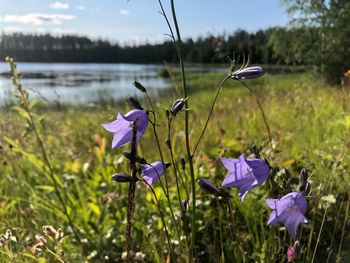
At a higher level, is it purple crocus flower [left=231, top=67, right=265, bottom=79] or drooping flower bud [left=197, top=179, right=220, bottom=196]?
purple crocus flower [left=231, top=67, right=265, bottom=79]

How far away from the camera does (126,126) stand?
1.18m

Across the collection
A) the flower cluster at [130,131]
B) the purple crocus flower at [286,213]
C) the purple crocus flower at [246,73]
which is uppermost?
the purple crocus flower at [246,73]

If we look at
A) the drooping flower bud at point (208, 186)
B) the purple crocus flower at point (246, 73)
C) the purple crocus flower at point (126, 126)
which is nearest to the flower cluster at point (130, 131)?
the purple crocus flower at point (126, 126)

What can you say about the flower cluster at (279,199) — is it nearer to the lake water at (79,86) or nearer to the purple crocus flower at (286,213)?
the purple crocus flower at (286,213)

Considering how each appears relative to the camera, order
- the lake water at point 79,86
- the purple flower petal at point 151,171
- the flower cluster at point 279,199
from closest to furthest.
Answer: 1. the flower cluster at point 279,199
2. the purple flower petal at point 151,171
3. the lake water at point 79,86

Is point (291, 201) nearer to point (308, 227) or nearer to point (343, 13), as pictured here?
point (308, 227)

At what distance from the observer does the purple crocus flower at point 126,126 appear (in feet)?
3.63

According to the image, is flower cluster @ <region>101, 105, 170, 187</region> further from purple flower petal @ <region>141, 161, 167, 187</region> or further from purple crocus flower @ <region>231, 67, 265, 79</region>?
purple crocus flower @ <region>231, 67, 265, 79</region>

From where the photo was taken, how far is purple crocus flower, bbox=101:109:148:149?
111 centimetres

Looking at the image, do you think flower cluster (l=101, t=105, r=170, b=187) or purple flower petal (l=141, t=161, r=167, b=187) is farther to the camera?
purple flower petal (l=141, t=161, r=167, b=187)

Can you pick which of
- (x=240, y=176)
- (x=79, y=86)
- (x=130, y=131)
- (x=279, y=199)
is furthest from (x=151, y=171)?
(x=79, y=86)

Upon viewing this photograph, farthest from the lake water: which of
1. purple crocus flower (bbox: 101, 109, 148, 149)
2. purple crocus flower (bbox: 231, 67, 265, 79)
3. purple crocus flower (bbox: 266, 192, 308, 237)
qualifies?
purple crocus flower (bbox: 266, 192, 308, 237)

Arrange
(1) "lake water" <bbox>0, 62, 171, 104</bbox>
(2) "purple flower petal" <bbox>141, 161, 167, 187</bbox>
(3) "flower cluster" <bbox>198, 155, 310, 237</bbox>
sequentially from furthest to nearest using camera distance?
(1) "lake water" <bbox>0, 62, 171, 104</bbox> → (2) "purple flower petal" <bbox>141, 161, 167, 187</bbox> → (3) "flower cluster" <bbox>198, 155, 310, 237</bbox>

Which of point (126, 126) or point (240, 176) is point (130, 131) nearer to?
point (126, 126)
